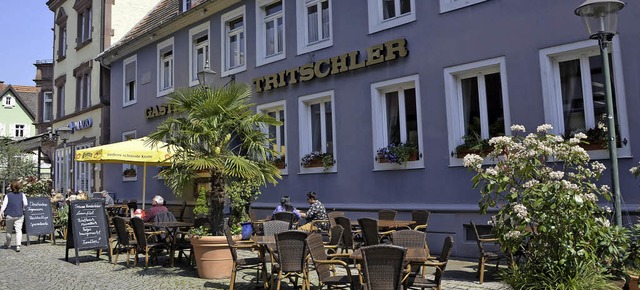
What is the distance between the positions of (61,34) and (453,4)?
22.9 metres

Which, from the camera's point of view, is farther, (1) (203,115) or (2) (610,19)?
(1) (203,115)

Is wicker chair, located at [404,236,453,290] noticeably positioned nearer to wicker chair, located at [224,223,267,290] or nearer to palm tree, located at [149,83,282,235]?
wicker chair, located at [224,223,267,290]

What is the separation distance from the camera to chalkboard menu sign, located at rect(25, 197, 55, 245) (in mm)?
13391

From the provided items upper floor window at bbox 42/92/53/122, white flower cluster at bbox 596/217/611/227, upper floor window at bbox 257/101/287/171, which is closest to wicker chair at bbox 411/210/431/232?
white flower cluster at bbox 596/217/611/227

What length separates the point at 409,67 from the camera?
35.9 ft

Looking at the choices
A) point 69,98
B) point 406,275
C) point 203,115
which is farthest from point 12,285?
point 69,98

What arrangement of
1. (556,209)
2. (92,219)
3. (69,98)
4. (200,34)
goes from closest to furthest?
(556,209) → (92,219) → (200,34) → (69,98)

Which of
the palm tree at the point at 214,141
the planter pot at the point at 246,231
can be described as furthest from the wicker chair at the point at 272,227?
the palm tree at the point at 214,141

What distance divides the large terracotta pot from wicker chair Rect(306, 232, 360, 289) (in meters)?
2.40

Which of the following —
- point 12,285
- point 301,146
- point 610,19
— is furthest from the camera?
point 301,146

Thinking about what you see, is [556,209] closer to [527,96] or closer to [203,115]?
[527,96]

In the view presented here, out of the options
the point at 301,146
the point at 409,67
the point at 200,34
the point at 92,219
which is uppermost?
the point at 200,34

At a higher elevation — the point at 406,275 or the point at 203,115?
the point at 203,115

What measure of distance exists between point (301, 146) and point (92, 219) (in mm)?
4913
